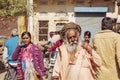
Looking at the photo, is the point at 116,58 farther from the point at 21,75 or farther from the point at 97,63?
the point at 21,75

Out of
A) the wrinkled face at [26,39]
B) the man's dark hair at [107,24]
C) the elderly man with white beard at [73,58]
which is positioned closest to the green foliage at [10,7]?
the wrinkled face at [26,39]

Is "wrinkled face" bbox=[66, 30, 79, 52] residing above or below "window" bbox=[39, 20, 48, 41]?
above

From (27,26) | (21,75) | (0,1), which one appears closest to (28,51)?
(21,75)

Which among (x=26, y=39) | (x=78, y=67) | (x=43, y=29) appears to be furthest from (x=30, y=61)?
(x=43, y=29)

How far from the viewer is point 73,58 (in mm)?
6332

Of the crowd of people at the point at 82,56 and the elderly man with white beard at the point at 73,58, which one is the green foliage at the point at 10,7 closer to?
the crowd of people at the point at 82,56

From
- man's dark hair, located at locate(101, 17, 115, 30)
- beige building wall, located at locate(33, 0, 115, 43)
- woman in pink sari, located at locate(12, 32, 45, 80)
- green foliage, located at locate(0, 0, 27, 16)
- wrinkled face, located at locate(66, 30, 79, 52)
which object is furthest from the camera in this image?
beige building wall, located at locate(33, 0, 115, 43)

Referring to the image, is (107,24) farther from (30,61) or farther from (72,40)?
(30,61)

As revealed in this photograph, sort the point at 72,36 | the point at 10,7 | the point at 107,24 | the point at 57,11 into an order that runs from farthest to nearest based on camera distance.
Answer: the point at 57,11, the point at 10,7, the point at 107,24, the point at 72,36

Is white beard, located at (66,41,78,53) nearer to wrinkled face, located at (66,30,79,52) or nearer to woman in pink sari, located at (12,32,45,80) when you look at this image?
wrinkled face, located at (66,30,79,52)

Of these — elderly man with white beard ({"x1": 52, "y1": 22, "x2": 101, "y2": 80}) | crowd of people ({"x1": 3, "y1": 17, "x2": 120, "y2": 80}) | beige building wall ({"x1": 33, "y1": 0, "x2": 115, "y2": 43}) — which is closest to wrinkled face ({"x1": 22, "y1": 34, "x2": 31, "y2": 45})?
crowd of people ({"x1": 3, "y1": 17, "x2": 120, "y2": 80})

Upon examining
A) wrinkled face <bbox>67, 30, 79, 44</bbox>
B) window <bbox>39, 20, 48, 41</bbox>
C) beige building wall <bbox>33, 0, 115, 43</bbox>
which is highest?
wrinkled face <bbox>67, 30, 79, 44</bbox>

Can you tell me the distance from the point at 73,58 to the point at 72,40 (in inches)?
9.3

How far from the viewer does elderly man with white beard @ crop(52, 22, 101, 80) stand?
6320mm
